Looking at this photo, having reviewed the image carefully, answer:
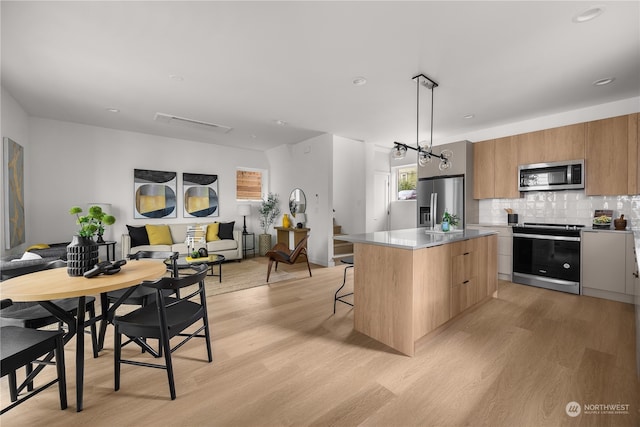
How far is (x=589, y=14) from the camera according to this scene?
2045mm

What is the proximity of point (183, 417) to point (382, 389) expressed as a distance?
1.20m

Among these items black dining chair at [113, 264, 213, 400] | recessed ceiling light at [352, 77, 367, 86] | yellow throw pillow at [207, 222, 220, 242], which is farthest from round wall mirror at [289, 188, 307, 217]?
black dining chair at [113, 264, 213, 400]

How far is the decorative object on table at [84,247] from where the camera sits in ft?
5.73

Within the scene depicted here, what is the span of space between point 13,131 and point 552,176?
7724 millimetres

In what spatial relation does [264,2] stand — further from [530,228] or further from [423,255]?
[530,228]

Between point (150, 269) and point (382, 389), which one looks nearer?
point (382, 389)

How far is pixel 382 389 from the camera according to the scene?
5.75 feet

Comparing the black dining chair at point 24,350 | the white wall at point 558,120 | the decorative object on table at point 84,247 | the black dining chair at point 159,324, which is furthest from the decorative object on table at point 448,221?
the black dining chair at point 24,350

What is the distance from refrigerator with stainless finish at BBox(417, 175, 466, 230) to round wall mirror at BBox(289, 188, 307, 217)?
8.05 feet

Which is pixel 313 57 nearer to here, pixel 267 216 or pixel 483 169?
pixel 483 169

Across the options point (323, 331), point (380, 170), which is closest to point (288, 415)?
point (323, 331)

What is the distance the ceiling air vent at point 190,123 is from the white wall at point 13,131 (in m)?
1.65

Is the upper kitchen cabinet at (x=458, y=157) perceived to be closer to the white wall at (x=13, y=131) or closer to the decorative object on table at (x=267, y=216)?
the decorative object on table at (x=267, y=216)

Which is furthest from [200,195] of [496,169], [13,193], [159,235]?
[496,169]
